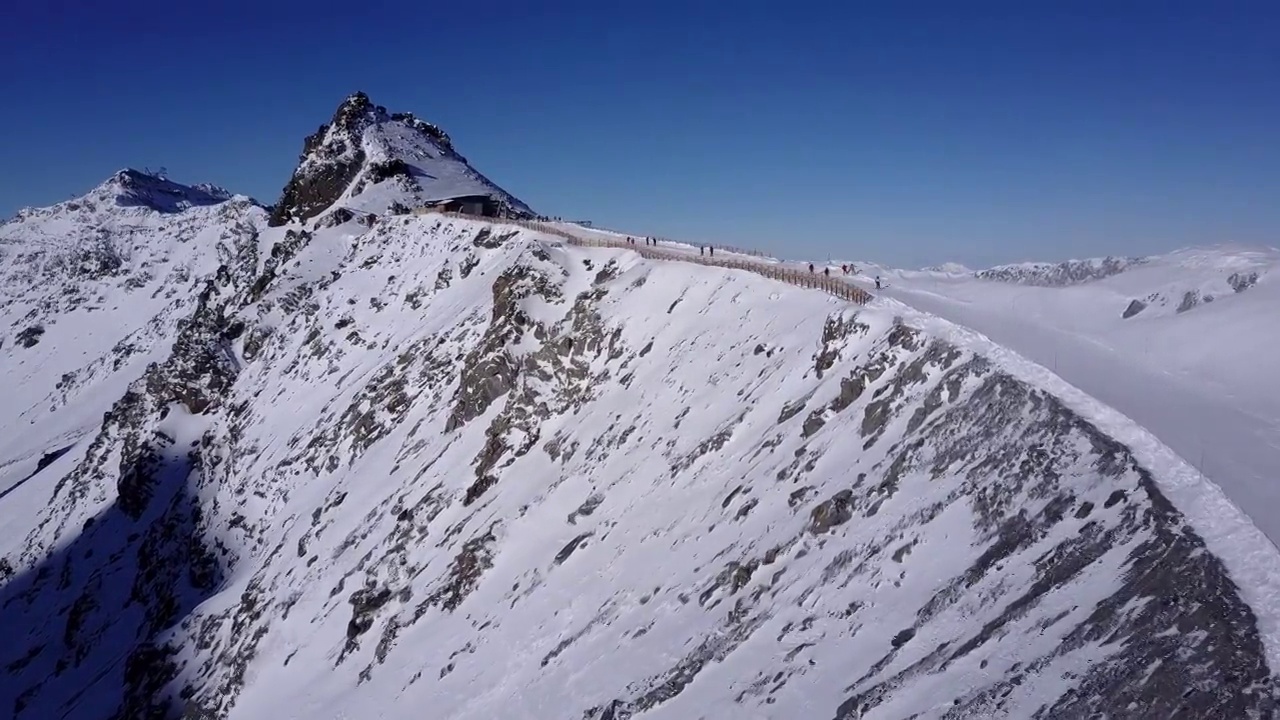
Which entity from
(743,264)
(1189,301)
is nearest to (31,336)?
(743,264)

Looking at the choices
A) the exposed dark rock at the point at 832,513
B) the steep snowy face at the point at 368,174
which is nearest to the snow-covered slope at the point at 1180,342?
the exposed dark rock at the point at 832,513

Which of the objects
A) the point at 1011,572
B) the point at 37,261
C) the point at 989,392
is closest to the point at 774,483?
the point at 989,392

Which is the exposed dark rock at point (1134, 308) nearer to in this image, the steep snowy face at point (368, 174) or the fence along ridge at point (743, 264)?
the fence along ridge at point (743, 264)

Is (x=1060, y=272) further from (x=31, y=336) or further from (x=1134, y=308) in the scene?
(x=31, y=336)

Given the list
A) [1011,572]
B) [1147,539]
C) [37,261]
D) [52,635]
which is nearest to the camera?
[1147,539]

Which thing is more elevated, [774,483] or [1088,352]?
[1088,352]

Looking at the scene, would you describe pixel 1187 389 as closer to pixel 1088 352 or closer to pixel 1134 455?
pixel 1088 352
